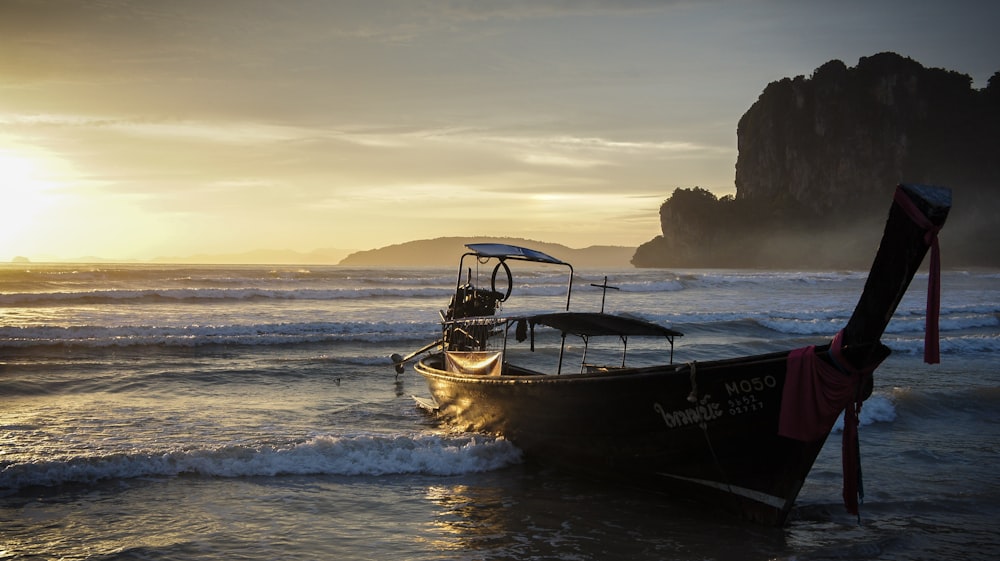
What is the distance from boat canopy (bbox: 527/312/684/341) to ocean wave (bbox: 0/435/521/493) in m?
1.89

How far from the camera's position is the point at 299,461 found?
33.0 feet

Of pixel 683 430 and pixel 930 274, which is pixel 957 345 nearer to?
pixel 683 430

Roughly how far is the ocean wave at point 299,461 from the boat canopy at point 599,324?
6.21 feet

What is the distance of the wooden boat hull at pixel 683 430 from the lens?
7605 millimetres

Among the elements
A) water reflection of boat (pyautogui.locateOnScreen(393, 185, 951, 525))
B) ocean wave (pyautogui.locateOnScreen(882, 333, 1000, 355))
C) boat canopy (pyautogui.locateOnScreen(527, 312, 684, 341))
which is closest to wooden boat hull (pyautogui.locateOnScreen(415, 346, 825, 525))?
water reflection of boat (pyautogui.locateOnScreen(393, 185, 951, 525))

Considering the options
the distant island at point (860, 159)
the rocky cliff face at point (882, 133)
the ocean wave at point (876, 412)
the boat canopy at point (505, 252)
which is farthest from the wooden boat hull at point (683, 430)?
the rocky cliff face at point (882, 133)

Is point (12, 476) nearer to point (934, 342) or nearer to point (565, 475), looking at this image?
point (565, 475)

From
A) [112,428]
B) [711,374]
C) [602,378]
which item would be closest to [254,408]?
[112,428]

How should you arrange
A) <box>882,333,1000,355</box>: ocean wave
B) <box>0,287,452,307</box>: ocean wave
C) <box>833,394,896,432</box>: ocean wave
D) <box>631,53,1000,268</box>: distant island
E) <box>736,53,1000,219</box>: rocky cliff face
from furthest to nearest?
<box>736,53,1000,219</box>: rocky cliff face, <box>631,53,1000,268</box>: distant island, <box>0,287,452,307</box>: ocean wave, <box>882,333,1000,355</box>: ocean wave, <box>833,394,896,432</box>: ocean wave

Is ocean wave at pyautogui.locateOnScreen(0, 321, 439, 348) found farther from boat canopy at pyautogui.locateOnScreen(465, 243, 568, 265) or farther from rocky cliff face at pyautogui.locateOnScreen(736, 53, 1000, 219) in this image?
rocky cliff face at pyautogui.locateOnScreen(736, 53, 1000, 219)

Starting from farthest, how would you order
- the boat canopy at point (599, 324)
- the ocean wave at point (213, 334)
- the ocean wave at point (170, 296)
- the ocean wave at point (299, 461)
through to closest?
the ocean wave at point (170, 296) < the ocean wave at point (213, 334) < the boat canopy at point (599, 324) < the ocean wave at point (299, 461)

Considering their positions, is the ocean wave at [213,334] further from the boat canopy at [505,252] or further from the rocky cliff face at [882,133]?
the rocky cliff face at [882,133]

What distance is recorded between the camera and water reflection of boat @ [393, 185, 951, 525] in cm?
673

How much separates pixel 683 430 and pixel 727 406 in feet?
2.04
